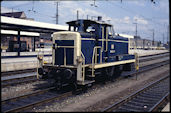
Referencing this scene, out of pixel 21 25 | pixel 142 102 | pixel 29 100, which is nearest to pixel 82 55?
pixel 29 100

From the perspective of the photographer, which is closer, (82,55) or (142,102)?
(142,102)

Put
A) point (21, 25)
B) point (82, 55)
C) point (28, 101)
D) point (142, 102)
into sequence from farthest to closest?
1. point (21, 25)
2. point (82, 55)
3. point (142, 102)
4. point (28, 101)

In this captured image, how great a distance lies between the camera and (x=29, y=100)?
7285 mm

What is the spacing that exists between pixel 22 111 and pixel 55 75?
2.58 metres

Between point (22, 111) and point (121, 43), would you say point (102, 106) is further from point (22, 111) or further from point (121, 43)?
point (121, 43)

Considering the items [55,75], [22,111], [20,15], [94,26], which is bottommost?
[22,111]

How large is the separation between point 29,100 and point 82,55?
287 centimetres

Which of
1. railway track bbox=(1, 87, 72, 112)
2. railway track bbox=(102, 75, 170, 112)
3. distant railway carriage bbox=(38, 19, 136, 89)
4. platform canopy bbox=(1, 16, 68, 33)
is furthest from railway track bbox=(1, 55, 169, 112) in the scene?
platform canopy bbox=(1, 16, 68, 33)

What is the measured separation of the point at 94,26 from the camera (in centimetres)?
977

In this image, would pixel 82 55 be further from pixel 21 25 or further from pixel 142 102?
pixel 21 25

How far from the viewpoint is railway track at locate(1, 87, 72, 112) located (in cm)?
627

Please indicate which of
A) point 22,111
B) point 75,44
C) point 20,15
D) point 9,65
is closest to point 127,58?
point 75,44

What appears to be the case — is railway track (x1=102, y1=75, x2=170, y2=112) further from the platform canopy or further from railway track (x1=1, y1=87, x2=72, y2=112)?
the platform canopy

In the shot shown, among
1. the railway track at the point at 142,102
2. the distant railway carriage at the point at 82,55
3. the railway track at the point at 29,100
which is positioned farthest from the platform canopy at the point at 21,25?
the railway track at the point at 142,102
